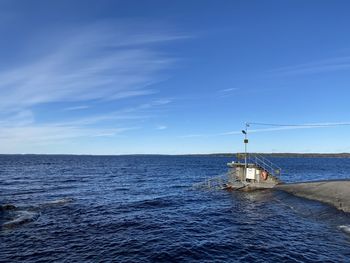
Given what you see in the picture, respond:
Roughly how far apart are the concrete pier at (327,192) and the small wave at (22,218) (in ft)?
108

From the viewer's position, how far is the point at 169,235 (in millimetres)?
27156

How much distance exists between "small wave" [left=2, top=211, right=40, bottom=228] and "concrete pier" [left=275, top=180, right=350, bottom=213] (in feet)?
108

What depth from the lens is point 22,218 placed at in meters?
32.3

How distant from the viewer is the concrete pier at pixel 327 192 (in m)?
34.1

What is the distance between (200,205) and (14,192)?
3399cm

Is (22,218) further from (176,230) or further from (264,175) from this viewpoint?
(264,175)

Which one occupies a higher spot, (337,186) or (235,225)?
(337,186)

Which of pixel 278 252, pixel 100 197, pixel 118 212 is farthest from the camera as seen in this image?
pixel 100 197

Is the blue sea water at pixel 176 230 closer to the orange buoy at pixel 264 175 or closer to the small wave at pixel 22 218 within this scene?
the small wave at pixel 22 218

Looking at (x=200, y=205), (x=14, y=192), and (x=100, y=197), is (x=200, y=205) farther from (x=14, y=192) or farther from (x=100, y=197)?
(x=14, y=192)

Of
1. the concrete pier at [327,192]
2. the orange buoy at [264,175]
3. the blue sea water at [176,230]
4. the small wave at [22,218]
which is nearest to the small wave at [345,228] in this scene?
the blue sea water at [176,230]

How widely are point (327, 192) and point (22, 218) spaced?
1416 inches

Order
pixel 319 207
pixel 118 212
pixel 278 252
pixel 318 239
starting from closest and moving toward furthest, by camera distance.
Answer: pixel 278 252
pixel 318 239
pixel 319 207
pixel 118 212

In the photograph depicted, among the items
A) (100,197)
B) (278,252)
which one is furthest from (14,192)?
(278,252)
